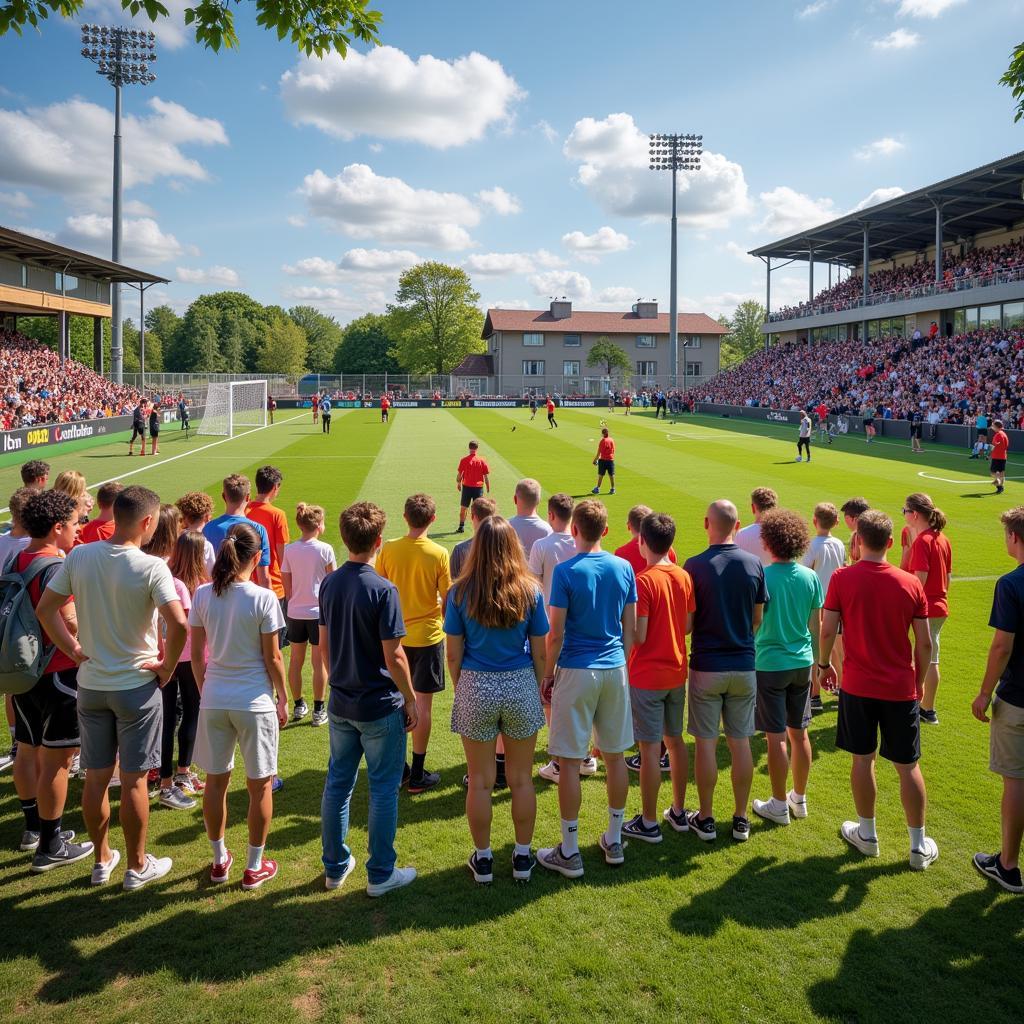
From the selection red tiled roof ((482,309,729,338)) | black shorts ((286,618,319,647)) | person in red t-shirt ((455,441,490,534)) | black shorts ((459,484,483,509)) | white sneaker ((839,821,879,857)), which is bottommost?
white sneaker ((839,821,879,857))

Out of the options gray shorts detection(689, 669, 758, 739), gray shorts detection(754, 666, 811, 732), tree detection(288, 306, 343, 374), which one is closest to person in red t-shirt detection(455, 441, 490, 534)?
gray shorts detection(754, 666, 811, 732)

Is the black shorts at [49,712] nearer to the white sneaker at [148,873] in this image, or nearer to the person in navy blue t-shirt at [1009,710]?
the white sneaker at [148,873]

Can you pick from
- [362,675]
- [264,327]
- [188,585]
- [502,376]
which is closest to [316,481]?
[188,585]

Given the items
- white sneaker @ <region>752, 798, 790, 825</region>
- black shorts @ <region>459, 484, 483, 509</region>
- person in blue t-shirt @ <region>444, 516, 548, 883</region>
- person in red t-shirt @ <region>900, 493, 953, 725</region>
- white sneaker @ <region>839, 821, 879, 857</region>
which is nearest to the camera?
person in blue t-shirt @ <region>444, 516, 548, 883</region>

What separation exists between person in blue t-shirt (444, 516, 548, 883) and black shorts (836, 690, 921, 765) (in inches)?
78.9

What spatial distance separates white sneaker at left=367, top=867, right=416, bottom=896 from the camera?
14.7 feet

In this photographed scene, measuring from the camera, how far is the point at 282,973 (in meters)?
3.87

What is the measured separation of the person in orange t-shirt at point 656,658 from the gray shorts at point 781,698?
23.1 inches

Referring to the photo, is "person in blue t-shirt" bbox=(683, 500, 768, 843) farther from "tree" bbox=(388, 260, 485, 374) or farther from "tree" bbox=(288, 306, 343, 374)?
"tree" bbox=(288, 306, 343, 374)

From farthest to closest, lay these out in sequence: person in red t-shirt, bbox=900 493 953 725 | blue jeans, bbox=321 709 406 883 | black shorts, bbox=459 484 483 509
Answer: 1. black shorts, bbox=459 484 483 509
2. person in red t-shirt, bbox=900 493 953 725
3. blue jeans, bbox=321 709 406 883

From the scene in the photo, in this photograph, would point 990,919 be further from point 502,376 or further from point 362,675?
point 502,376

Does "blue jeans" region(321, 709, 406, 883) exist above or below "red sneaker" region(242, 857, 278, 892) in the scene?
above

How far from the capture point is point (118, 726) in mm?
4562

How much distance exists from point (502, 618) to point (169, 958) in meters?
2.38
